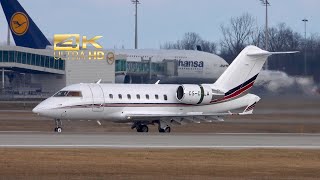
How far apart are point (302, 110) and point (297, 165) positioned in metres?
31.3

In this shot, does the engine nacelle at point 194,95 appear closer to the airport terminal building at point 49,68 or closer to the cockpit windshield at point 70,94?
the cockpit windshield at point 70,94

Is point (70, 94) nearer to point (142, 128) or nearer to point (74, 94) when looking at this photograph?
point (74, 94)

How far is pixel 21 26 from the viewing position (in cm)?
11125

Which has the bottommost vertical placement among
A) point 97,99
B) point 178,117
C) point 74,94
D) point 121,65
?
point 178,117

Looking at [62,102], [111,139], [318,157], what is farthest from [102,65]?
[318,157]

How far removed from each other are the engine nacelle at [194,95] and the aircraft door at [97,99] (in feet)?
15.7

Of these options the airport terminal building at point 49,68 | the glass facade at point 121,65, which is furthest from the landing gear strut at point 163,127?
the glass facade at point 121,65

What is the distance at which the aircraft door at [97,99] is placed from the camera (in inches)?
2053

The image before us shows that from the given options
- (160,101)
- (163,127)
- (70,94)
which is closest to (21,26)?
(160,101)

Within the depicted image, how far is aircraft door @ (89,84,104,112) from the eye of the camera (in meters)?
52.1

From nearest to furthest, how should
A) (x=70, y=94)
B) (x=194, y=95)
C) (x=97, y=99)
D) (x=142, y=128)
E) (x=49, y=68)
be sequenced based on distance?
1. (x=70, y=94)
2. (x=97, y=99)
3. (x=142, y=128)
4. (x=194, y=95)
5. (x=49, y=68)

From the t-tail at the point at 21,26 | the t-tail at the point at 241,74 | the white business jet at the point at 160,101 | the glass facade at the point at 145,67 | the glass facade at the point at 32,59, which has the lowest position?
the white business jet at the point at 160,101

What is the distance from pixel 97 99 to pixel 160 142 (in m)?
12.8

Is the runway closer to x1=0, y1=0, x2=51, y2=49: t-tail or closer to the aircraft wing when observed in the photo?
the aircraft wing
